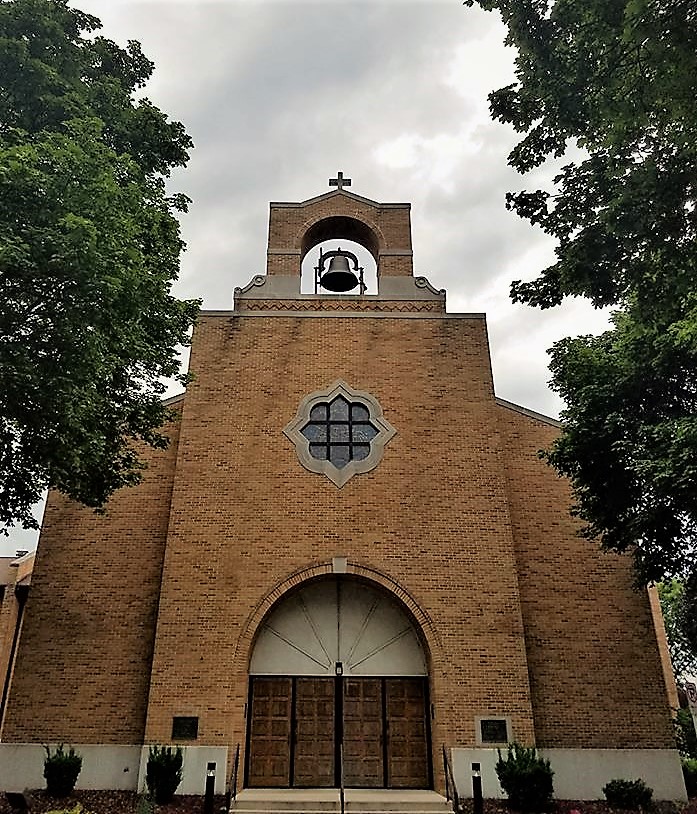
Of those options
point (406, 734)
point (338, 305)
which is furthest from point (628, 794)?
point (338, 305)

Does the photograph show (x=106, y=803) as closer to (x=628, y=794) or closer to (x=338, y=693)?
(x=338, y=693)

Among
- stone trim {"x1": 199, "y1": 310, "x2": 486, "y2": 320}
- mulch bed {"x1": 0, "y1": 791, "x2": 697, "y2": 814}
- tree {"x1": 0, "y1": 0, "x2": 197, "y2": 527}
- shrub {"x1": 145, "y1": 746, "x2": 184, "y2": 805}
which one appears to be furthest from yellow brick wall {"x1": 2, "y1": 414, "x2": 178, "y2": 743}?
stone trim {"x1": 199, "y1": 310, "x2": 486, "y2": 320}

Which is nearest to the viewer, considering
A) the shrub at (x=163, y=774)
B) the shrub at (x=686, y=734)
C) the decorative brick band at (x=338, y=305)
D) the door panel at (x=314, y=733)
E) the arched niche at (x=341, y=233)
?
the shrub at (x=163, y=774)

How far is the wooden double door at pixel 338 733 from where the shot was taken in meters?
12.1

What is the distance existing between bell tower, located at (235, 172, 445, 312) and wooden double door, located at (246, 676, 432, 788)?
8184 millimetres

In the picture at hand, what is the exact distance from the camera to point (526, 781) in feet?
35.2

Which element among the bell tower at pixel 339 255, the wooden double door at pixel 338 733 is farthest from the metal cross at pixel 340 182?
the wooden double door at pixel 338 733

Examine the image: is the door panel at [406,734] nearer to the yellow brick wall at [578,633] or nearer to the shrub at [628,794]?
the yellow brick wall at [578,633]

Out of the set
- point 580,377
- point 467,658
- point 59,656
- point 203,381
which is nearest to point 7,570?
point 59,656

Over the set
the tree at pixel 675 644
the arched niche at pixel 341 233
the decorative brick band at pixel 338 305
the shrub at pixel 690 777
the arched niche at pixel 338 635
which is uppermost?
the arched niche at pixel 341 233

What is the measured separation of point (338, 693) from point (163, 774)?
3.34 meters

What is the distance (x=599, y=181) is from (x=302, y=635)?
964 centimetres

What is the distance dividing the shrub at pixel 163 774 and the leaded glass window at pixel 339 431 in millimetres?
6050

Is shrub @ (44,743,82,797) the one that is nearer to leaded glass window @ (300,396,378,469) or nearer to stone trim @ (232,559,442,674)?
stone trim @ (232,559,442,674)
